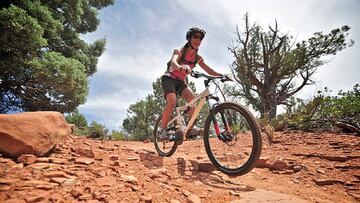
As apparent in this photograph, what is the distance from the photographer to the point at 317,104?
7.50 metres

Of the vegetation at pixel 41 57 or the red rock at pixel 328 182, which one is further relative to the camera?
the vegetation at pixel 41 57

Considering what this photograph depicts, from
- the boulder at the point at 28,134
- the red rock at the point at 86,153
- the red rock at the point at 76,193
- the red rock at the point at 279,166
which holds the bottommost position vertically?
the red rock at the point at 76,193

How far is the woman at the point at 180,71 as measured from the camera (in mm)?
4102

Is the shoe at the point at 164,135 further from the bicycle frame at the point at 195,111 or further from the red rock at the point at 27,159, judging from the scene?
the red rock at the point at 27,159

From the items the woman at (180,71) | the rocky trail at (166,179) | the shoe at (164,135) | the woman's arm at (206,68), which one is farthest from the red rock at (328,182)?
the shoe at (164,135)

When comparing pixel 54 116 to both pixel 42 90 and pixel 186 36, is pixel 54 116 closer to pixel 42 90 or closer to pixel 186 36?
pixel 186 36

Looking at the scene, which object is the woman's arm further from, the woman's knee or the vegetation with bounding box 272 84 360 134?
the vegetation with bounding box 272 84 360 134

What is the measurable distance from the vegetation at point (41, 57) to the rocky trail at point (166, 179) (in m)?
5.77

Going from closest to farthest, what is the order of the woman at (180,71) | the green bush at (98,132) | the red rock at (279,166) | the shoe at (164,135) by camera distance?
the red rock at (279,166) → the woman at (180,71) → the shoe at (164,135) → the green bush at (98,132)

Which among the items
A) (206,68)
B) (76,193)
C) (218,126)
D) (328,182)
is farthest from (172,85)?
(328,182)

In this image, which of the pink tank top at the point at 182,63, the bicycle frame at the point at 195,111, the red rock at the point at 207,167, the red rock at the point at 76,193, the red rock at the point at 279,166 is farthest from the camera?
the pink tank top at the point at 182,63

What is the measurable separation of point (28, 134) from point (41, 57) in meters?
7.49

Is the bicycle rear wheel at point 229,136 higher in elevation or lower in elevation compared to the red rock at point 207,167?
higher

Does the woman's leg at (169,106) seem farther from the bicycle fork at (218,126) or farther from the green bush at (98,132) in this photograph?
the green bush at (98,132)
